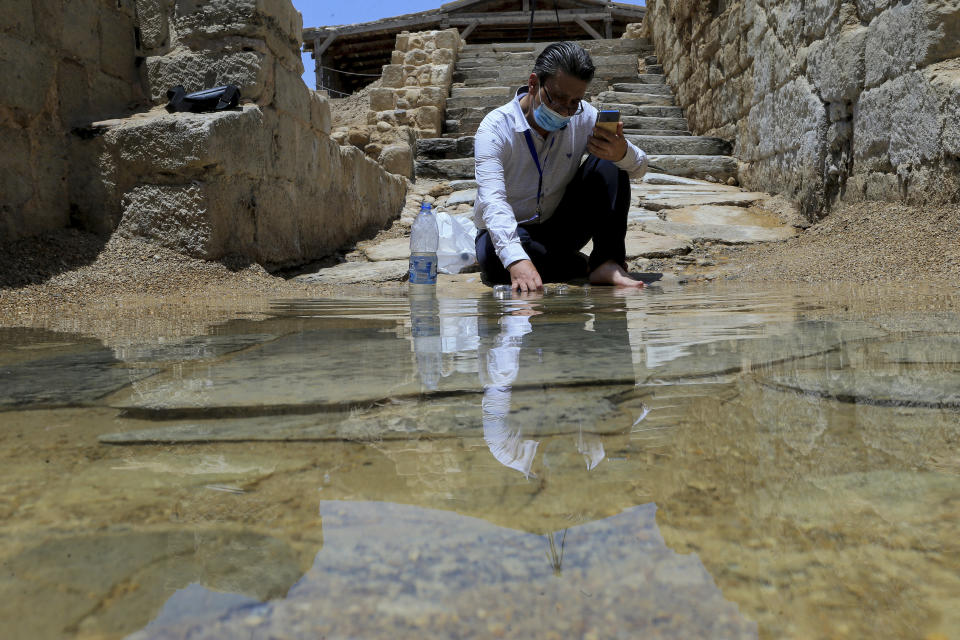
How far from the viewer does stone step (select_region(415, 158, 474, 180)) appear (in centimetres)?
673

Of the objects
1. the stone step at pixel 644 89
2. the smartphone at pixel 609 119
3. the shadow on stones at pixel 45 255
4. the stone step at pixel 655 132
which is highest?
the stone step at pixel 644 89

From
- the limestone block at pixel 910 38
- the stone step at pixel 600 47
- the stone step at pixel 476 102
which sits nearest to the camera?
the limestone block at pixel 910 38

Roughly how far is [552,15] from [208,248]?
507 inches

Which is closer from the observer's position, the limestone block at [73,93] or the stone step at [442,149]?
the limestone block at [73,93]

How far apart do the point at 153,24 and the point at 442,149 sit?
3.45 meters

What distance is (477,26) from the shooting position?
47.6 ft

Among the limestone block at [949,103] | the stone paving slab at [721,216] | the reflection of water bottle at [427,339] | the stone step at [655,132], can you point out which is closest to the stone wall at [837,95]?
the limestone block at [949,103]

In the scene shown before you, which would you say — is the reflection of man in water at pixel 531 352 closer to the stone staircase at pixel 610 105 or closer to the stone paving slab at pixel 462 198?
the stone paving slab at pixel 462 198

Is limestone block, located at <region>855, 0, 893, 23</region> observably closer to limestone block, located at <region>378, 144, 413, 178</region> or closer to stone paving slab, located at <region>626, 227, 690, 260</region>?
stone paving slab, located at <region>626, 227, 690, 260</region>

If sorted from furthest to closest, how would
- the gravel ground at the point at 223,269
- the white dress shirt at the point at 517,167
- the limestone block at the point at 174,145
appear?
the limestone block at the point at 174,145 < the white dress shirt at the point at 517,167 < the gravel ground at the point at 223,269

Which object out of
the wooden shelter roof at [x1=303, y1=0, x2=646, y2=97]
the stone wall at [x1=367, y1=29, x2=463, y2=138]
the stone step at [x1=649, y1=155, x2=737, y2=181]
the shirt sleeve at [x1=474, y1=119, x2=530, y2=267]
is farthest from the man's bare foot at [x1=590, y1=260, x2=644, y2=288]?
the wooden shelter roof at [x1=303, y1=0, x2=646, y2=97]

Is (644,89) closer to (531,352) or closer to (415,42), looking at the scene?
(415,42)

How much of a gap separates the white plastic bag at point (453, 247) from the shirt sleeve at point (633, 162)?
1.22 m

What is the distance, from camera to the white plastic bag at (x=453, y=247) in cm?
421
